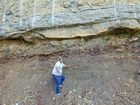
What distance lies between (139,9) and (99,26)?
4.66 ft

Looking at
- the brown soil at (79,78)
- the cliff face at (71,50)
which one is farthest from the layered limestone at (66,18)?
the brown soil at (79,78)

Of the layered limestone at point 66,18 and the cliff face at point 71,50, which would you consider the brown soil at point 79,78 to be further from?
the layered limestone at point 66,18

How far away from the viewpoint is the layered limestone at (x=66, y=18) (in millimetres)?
7059

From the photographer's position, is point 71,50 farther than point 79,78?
Yes

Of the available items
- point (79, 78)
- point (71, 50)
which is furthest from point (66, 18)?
point (79, 78)

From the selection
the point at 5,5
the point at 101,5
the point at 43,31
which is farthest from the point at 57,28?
the point at 5,5

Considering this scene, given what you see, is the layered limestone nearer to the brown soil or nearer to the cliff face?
the cliff face

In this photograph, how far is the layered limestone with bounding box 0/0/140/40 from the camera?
7.06 meters

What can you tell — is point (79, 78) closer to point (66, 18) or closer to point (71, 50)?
point (71, 50)

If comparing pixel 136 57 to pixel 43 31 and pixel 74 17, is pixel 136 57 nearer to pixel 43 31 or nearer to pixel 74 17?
pixel 74 17

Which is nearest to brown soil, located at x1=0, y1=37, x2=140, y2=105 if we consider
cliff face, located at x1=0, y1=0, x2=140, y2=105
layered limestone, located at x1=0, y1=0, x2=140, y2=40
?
cliff face, located at x1=0, y1=0, x2=140, y2=105

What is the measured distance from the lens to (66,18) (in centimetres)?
736

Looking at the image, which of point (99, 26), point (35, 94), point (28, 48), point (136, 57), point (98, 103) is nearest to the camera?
point (98, 103)

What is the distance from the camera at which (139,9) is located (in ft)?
23.1
